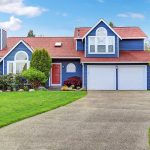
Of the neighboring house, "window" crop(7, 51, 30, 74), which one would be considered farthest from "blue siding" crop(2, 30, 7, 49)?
"window" crop(7, 51, 30, 74)

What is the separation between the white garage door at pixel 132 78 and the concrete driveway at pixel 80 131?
18.4m

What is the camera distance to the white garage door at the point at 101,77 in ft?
118

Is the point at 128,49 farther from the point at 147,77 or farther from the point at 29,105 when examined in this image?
the point at 29,105

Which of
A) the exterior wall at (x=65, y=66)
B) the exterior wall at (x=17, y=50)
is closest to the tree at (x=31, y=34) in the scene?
the exterior wall at (x=65, y=66)

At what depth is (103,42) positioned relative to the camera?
1444 inches

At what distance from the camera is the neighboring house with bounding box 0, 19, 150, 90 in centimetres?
3594

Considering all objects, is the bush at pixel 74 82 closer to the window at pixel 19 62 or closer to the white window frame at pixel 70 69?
the white window frame at pixel 70 69

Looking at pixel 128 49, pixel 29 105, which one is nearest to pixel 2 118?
pixel 29 105

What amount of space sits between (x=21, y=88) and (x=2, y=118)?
1940 centimetres

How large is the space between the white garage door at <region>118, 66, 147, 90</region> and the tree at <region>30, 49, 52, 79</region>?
20.9 ft

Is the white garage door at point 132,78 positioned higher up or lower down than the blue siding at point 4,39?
lower down

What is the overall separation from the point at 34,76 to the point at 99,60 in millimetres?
6089

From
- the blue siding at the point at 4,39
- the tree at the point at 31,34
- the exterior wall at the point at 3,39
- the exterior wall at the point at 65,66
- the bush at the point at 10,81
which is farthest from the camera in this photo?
the tree at the point at 31,34

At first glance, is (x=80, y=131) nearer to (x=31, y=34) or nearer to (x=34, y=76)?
(x=34, y=76)
